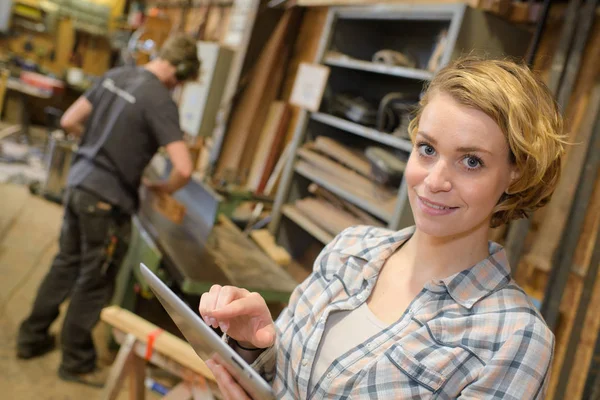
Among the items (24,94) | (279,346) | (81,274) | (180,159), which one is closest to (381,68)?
(180,159)

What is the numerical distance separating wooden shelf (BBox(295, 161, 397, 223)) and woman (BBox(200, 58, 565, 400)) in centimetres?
115

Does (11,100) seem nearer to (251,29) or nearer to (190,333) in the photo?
(251,29)

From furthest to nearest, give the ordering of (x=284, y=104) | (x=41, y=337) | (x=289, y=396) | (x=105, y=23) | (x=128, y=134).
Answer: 1. (x=105, y=23)
2. (x=284, y=104)
3. (x=41, y=337)
4. (x=128, y=134)
5. (x=289, y=396)

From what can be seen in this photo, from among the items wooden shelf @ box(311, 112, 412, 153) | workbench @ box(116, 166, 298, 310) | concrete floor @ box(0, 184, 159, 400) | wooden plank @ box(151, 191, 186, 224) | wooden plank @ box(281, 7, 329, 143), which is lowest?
concrete floor @ box(0, 184, 159, 400)

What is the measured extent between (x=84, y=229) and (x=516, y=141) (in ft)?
6.78

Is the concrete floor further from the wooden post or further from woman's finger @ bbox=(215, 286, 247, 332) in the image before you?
woman's finger @ bbox=(215, 286, 247, 332)

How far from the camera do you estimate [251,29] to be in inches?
148

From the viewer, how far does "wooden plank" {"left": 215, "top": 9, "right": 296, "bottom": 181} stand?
3729 millimetres

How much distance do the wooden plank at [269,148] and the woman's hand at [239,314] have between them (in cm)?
254

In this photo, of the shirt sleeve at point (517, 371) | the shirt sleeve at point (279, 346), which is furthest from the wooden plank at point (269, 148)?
the shirt sleeve at point (517, 371)

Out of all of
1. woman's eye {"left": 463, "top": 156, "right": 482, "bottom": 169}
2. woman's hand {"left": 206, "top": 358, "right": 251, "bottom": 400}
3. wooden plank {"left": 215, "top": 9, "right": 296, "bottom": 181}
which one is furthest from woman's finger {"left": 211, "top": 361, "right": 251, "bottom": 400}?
wooden plank {"left": 215, "top": 9, "right": 296, "bottom": 181}

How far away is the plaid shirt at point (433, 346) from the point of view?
2.66 feet

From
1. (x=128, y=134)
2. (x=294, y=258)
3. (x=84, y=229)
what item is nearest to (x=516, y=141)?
(x=128, y=134)

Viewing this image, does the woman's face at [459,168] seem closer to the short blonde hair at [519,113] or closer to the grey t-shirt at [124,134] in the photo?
the short blonde hair at [519,113]
